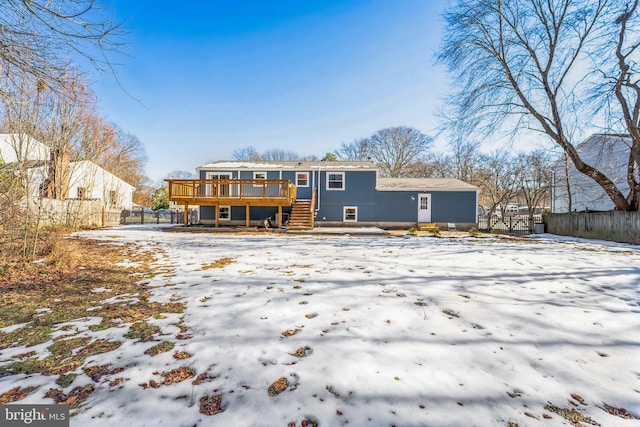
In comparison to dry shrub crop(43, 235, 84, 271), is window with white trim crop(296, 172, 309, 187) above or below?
above

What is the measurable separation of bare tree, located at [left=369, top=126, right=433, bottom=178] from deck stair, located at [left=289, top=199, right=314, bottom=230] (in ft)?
65.8

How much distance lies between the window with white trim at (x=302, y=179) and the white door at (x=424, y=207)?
754cm

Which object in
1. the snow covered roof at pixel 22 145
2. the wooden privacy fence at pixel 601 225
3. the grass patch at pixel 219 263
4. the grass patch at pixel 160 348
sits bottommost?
the grass patch at pixel 160 348

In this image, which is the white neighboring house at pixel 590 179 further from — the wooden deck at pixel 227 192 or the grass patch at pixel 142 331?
the grass patch at pixel 142 331

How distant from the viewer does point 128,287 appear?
415 centimetres

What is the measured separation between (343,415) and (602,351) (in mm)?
2552

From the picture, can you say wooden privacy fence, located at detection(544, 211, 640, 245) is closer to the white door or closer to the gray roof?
the gray roof

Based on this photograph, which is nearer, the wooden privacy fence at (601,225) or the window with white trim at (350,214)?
the wooden privacy fence at (601,225)

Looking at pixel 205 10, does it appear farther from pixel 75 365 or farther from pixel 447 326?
pixel 447 326

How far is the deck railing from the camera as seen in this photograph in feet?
47.5

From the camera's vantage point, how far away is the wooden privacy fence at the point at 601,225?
1134 cm

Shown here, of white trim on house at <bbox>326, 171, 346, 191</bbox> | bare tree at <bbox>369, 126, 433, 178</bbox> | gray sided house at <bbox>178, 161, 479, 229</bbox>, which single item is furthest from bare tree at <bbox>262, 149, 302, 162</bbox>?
white trim on house at <bbox>326, 171, 346, 191</bbox>

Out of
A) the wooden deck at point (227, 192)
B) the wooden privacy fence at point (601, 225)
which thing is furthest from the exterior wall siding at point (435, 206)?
the wooden deck at point (227, 192)

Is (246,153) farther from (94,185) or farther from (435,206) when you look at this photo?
(435,206)
